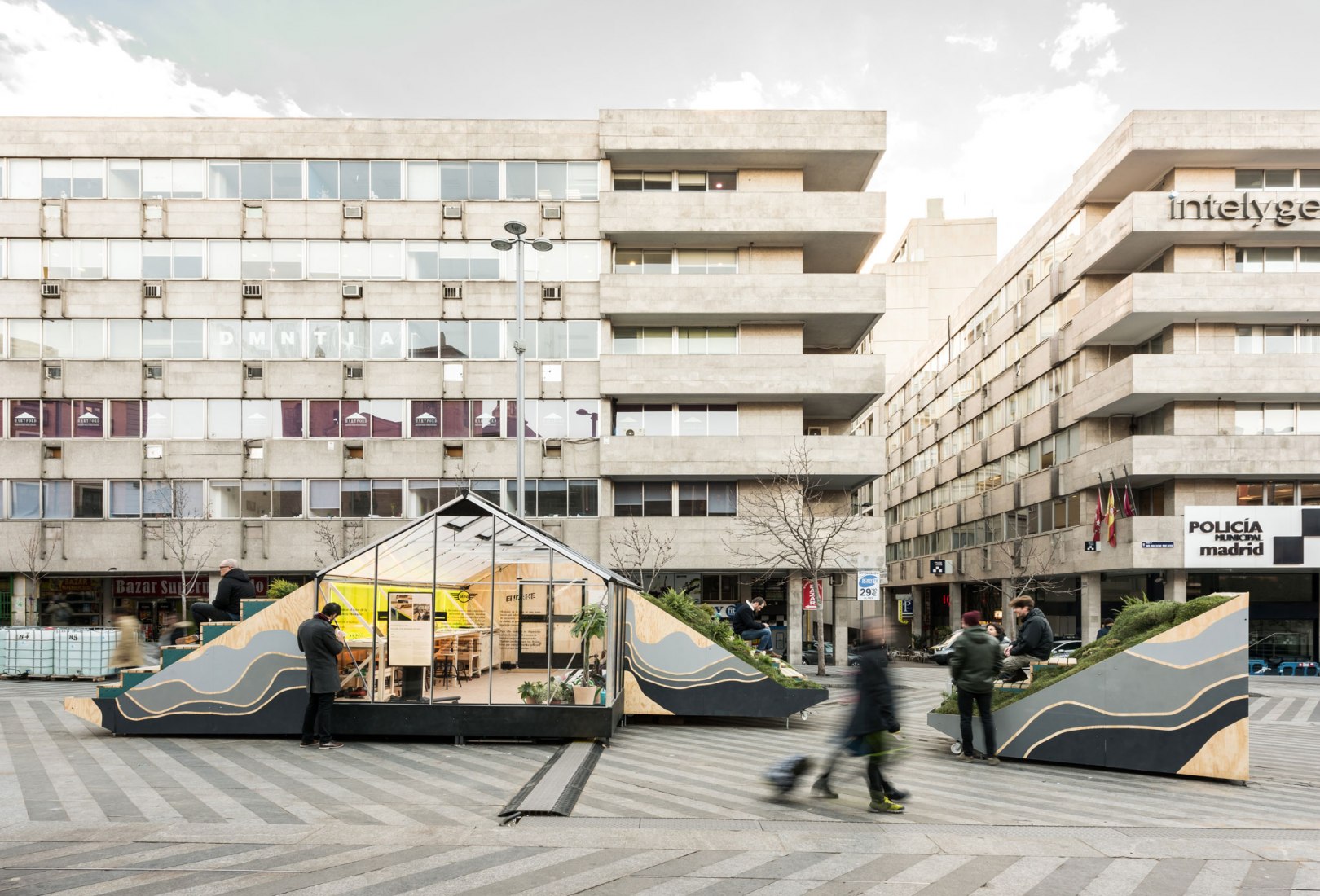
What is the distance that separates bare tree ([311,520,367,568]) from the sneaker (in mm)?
27905

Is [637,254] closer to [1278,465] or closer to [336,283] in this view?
[336,283]

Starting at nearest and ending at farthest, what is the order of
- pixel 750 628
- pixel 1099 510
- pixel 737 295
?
pixel 750 628 < pixel 737 295 < pixel 1099 510

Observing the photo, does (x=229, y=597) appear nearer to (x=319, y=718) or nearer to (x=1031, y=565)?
(x=319, y=718)

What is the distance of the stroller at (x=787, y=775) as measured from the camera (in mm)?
9453

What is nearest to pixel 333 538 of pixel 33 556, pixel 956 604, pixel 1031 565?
pixel 33 556

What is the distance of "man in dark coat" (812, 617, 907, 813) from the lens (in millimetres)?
9133

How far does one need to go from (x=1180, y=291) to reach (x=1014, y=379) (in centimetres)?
1312

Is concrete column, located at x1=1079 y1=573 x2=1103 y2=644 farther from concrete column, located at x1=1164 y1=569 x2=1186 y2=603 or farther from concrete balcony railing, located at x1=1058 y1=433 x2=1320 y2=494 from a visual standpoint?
concrete balcony railing, located at x1=1058 y1=433 x2=1320 y2=494

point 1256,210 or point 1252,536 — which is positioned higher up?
point 1256,210

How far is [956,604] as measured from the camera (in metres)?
55.0

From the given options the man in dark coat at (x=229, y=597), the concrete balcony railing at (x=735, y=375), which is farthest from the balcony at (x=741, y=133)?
the man in dark coat at (x=229, y=597)

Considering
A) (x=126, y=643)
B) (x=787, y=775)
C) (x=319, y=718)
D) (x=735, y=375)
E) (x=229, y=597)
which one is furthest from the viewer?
(x=735, y=375)

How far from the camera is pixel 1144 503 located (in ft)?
125

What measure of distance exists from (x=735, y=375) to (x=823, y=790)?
26.4 metres
